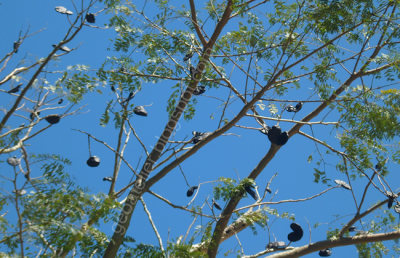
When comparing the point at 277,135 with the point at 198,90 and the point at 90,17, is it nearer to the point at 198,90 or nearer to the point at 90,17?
the point at 198,90

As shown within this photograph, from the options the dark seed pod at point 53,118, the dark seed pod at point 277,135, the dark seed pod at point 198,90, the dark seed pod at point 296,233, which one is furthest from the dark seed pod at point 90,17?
the dark seed pod at point 296,233

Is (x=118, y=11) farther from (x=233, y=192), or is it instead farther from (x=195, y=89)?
(x=233, y=192)

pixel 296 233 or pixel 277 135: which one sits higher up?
pixel 277 135

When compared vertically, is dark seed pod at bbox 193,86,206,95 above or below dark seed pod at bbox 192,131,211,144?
above

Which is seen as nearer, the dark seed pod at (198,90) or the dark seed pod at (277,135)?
the dark seed pod at (277,135)

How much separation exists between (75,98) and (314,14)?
1.76m

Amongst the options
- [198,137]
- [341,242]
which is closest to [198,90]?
[198,137]

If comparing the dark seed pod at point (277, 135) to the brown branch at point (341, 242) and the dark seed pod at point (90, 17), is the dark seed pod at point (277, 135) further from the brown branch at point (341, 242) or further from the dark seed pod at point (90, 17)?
the dark seed pod at point (90, 17)

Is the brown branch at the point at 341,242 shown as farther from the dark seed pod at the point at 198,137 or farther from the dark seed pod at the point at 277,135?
the dark seed pod at the point at 198,137

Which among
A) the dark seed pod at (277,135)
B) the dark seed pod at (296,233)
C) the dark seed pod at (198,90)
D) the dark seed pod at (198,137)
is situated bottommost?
the dark seed pod at (296,233)

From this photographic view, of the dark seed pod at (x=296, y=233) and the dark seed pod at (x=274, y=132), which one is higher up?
the dark seed pod at (x=274, y=132)

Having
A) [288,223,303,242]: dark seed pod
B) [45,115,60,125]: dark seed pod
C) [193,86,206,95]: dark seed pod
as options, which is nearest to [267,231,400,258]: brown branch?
[288,223,303,242]: dark seed pod

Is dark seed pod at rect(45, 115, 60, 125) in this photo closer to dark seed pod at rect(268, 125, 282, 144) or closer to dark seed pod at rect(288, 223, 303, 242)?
dark seed pod at rect(268, 125, 282, 144)

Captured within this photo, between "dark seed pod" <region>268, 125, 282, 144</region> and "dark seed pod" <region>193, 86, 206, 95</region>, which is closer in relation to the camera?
"dark seed pod" <region>268, 125, 282, 144</region>
